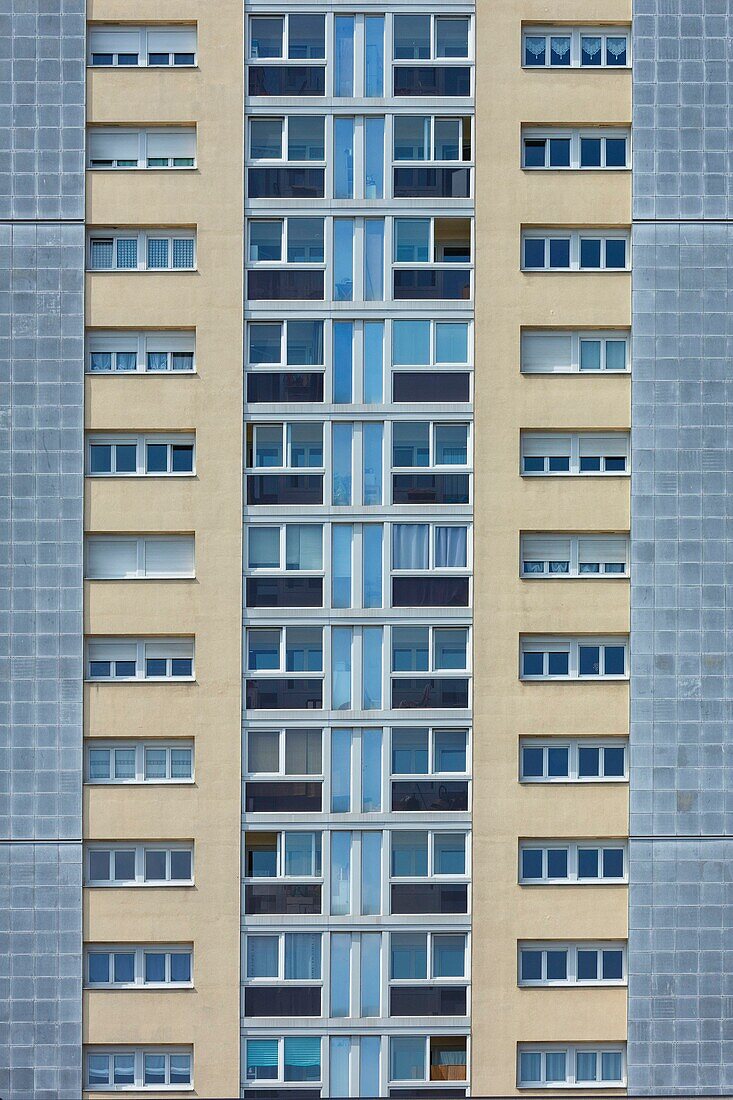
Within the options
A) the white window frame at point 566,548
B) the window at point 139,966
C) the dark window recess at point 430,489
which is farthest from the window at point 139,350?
the window at point 139,966

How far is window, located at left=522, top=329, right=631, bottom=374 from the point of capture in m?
16.1

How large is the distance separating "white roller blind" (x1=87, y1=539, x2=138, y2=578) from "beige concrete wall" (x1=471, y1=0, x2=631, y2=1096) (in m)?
4.55

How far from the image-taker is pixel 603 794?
1598cm

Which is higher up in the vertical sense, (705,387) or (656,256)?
(656,256)

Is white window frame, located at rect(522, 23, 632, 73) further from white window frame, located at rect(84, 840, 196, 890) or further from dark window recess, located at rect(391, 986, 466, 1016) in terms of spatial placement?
dark window recess, located at rect(391, 986, 466, 1016)

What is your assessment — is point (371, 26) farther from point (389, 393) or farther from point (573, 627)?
point (573, 627)

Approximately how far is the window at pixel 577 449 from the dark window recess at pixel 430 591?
1.76 m

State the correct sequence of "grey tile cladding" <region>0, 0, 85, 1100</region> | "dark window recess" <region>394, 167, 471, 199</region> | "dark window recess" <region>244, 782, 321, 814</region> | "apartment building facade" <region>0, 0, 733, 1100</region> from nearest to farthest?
"grey tile cladding" <region>0, 0, 85, 1100</region> → "apartment building facade" <region>0, 0, 733, 1100</region> → "dark window recess" <region>244, 782, 321, 814</region> → "dark window recess" <region>394, 167, 471, 199</region>

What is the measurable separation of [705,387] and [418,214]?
440 centimetres

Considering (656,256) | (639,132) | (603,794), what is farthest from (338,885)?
(639,132)

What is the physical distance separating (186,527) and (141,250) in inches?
146

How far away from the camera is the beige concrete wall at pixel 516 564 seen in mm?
15898

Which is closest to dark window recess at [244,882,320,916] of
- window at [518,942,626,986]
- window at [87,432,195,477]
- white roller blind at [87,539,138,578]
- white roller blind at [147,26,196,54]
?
window at [518,942,626,986]

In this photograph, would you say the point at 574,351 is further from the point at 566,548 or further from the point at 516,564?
the point at 516,564
